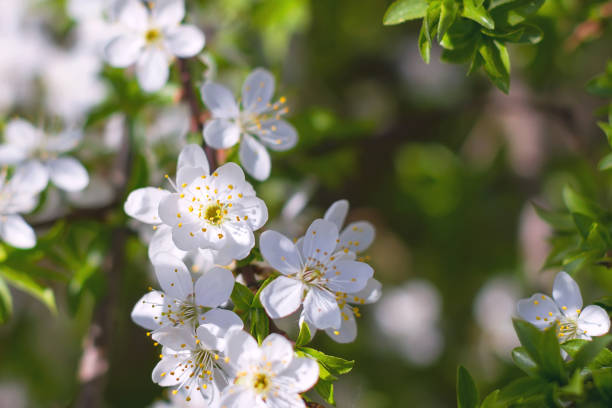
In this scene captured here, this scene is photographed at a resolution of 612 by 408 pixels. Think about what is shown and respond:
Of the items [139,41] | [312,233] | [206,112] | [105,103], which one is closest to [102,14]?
[105,103]

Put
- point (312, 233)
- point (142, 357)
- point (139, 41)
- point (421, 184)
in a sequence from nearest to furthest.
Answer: point (312, 233)
point (139, 41)
point (421, 184)
point (142, 357)

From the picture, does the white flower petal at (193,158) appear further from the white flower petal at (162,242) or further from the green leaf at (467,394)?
the green leaf at (467,394)

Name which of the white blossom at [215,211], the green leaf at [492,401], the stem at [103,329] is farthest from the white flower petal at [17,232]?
the green leaf at [492,401]

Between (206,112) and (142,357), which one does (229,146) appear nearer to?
(206,112)

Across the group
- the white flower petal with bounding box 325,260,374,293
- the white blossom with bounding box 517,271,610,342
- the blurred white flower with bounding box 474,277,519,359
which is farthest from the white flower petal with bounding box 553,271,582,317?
the blurred white flower with bounding box 474,277,519,359

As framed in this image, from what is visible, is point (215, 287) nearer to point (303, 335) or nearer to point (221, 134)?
point (303, 335)
